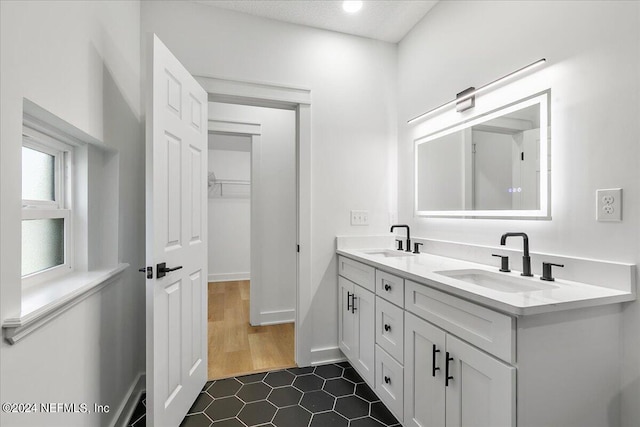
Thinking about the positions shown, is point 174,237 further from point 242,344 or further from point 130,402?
point 242,344

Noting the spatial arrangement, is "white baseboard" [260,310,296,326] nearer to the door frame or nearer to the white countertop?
the door frame

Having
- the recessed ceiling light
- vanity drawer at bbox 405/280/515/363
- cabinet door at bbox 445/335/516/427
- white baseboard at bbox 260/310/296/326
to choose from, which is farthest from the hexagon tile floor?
the recessed ceiling light

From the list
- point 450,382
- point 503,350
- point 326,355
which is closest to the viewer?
point 503,350

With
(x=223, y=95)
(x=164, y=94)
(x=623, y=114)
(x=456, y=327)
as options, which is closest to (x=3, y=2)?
(x=164, y=94)

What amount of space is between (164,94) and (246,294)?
3.42m

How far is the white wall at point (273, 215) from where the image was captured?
3.13 metres

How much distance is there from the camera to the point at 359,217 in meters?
2.46

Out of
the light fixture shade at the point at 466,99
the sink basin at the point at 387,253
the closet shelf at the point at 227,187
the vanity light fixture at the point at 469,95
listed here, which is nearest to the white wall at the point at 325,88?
the sink basin at the point at 387,253

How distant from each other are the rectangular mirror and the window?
7.03 ft

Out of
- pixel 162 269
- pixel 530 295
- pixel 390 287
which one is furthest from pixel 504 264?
pixel 162 269

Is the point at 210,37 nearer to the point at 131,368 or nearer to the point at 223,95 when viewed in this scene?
the point at 223,95

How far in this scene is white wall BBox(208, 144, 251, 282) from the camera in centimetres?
521

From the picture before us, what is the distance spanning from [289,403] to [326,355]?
0.56m

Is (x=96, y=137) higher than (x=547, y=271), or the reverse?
(x=96, y=137)
